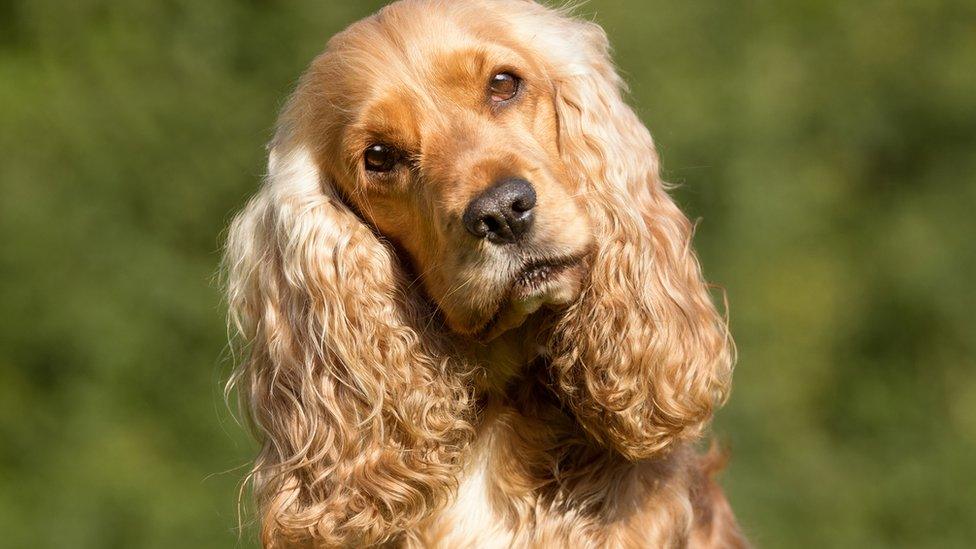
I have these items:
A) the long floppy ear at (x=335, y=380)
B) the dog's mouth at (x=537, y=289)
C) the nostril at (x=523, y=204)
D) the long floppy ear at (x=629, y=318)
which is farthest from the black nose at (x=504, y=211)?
the long floppy ear at (x=335, y=380)

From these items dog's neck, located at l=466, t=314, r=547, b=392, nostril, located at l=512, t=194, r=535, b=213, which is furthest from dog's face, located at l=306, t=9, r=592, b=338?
dog's neck, located at l=466, t=314, r=547, b=392

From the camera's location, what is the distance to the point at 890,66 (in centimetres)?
740

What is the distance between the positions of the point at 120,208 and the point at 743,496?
156 inches

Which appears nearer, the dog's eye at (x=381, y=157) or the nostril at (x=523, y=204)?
the nostril at (x=523, y=204)

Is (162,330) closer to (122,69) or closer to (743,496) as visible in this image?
(122,69)

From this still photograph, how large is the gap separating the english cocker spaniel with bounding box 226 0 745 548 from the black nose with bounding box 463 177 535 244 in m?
0.13

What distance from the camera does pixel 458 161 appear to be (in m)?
2.98

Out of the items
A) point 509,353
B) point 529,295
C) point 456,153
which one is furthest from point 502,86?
point 509,353

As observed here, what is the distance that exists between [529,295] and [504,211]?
23cm

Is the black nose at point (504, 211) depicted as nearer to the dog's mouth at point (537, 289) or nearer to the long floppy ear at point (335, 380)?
the dog's mouth at point (537, 289)

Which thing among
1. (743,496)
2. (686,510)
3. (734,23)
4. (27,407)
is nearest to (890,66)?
(734,23)

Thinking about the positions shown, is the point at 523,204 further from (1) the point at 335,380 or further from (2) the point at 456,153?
(1) the point at 335,380

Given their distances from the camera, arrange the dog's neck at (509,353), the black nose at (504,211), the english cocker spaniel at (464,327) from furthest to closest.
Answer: the dog's neck at (509,353) < the english cocker spaniel at (464,327) < the black nose at (504,211)

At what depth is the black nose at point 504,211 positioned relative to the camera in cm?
Answer: 281
